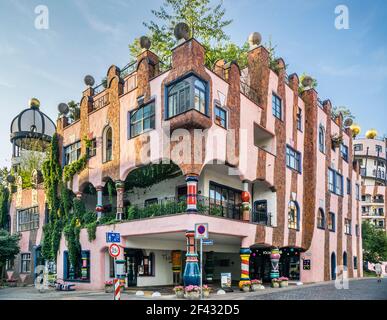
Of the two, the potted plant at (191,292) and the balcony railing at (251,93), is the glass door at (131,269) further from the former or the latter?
the balcony railing at (251,93)

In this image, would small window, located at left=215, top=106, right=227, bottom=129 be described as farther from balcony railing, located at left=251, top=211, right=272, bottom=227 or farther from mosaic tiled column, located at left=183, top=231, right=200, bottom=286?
balcony railing, located at left=251, top=211, right=272, bottom=227

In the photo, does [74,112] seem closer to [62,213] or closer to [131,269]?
[62,213]

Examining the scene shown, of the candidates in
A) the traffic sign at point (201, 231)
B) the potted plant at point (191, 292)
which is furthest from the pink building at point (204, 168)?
the traffic sign at point (201, 231)

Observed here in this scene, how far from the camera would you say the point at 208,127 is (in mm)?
21547

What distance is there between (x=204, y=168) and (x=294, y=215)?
28.5ft

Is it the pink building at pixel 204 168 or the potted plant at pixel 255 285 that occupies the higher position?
the pink building at pixel 204 168

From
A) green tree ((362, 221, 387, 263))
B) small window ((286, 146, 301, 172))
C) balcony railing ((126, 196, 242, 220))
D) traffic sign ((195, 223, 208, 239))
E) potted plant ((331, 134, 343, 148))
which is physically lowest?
green tree ((362, 221, 387, 263))

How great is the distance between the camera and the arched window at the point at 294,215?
29166 millimetres

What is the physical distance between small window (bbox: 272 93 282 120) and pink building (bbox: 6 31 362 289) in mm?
132

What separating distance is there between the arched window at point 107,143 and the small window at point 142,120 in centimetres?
267

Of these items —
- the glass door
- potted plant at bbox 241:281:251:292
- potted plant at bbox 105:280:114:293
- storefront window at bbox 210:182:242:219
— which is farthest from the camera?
the glass door

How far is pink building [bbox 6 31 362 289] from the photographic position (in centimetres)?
2169

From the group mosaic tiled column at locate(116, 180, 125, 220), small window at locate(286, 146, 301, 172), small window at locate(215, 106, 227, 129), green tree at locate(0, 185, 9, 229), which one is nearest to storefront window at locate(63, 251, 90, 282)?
mosaic tiled column at locate(116, 180, 125, 220)
